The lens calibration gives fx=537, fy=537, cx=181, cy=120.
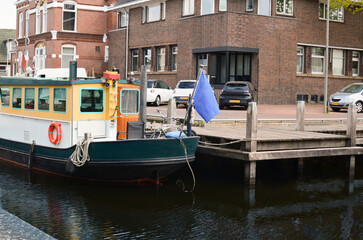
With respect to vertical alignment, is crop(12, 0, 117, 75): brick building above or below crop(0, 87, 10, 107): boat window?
above

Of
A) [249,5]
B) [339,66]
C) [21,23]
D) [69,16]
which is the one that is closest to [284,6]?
[249,5]

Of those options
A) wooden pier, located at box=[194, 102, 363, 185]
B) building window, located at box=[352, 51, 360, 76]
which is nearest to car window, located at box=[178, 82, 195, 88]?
wooden pier, located at box=[194, 102, 363, 185]

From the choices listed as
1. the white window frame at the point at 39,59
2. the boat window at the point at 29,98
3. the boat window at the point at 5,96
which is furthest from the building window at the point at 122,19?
the boat window at the point at 29,98

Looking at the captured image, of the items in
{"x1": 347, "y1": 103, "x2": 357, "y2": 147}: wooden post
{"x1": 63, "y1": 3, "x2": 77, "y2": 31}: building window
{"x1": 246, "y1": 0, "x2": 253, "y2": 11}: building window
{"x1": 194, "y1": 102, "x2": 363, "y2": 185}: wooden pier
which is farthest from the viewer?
{"x1": 63, "y1": 3, "x2": 77, "y2": 31}: building window

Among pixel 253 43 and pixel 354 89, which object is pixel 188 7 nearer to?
pixel 253 43

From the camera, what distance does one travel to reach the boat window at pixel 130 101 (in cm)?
1499

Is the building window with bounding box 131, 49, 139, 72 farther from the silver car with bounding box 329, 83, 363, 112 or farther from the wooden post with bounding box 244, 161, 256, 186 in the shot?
the wooden post with bounding box 244, 161, 256, 186

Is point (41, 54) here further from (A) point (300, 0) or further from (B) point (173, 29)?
(A) point (300, 0)

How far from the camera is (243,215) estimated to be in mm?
11562

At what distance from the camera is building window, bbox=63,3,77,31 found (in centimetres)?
4466

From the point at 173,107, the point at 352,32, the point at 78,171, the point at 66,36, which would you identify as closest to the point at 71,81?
the point at 78,171

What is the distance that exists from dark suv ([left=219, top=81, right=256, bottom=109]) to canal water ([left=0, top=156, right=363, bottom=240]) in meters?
10.2

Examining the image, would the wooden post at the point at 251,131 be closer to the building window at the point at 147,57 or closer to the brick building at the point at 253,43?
the brick building at the point at 253,43

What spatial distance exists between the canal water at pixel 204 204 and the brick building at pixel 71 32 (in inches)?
1159
